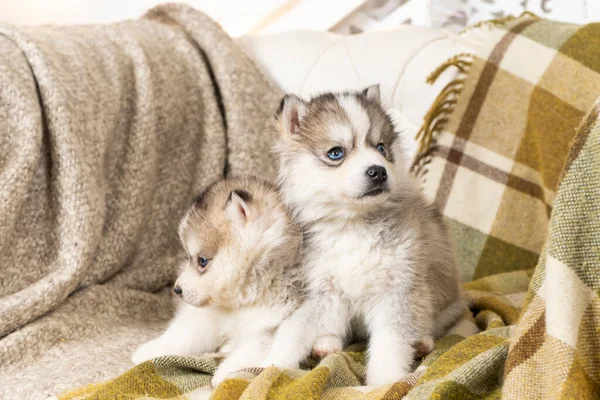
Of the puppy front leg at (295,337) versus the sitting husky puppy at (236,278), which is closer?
the puppy front leg at (295,337)

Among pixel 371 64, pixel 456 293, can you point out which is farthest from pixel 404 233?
pixel 371 64

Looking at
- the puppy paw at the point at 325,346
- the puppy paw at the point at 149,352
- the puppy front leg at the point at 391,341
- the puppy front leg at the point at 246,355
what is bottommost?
the puppy paw at the point at 149,352

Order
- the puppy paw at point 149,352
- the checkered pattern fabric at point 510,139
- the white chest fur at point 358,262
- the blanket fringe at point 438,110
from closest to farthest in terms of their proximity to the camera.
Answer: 1. the white chest fur at point 358,262
2. the puppy paw at point 149,352
3. the checkered pattern fabric at point 510,139
4. the blanket fringe at point 438,110

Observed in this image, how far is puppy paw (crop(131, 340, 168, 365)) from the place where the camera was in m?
1.62

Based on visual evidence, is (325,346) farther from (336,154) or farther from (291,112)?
(291,112)

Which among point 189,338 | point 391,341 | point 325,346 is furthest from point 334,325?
point 189,338

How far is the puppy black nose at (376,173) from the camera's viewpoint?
58.0 inches

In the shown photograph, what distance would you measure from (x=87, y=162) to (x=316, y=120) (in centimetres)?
73

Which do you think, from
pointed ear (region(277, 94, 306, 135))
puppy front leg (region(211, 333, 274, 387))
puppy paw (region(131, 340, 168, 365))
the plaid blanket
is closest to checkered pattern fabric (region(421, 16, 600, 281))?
the plaid blanket

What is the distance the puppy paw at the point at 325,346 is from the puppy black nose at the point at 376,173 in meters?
0.37

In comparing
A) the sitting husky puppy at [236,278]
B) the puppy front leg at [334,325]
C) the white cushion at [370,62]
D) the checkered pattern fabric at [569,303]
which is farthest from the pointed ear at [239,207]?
the white cushion at [370,62]

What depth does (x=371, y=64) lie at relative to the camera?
2.47 m

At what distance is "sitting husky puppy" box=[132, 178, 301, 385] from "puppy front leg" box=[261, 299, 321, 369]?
60 millimetres

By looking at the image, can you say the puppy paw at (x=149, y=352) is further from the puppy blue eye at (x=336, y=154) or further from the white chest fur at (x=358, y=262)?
the puppy blue eye at (x=336, y=154)
